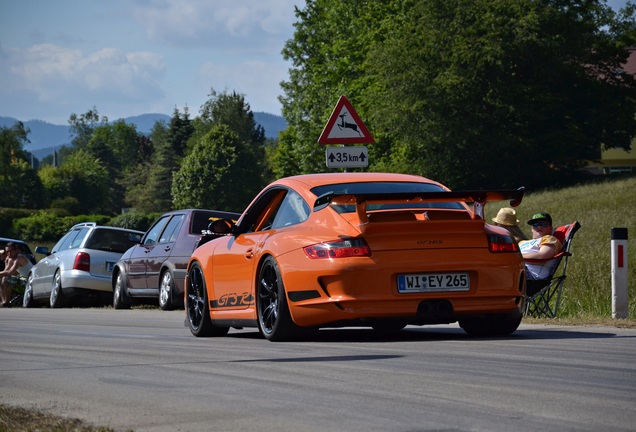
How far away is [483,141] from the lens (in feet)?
231

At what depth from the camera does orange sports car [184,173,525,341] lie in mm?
10109

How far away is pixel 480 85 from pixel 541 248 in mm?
56823

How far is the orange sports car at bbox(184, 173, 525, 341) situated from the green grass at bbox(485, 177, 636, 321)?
2951mm

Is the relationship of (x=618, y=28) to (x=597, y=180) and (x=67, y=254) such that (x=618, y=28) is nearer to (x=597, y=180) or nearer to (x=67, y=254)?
(x=597, y=180)

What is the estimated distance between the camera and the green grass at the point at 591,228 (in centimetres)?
1602

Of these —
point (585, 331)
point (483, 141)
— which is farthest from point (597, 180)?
point (585, 331)

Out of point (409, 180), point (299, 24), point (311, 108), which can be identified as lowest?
point (409, 180)

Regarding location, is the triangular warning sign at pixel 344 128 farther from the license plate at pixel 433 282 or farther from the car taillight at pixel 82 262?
the license plate at pixel 433 282

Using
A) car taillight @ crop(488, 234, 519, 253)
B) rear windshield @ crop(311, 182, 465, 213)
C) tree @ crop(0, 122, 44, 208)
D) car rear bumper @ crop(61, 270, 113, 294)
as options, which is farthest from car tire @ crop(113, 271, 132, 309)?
tree @ crop(0, 122, 44, 208)

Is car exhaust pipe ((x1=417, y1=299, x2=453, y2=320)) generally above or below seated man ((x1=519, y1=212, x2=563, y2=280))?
below

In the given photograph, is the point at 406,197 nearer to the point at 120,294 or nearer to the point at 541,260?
the point at 541,260

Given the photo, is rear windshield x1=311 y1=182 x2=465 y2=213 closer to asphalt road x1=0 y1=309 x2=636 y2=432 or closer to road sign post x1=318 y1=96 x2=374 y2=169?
asphalt road x1=0 y1=309 x2=636 y2=432

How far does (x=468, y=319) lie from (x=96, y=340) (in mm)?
3517

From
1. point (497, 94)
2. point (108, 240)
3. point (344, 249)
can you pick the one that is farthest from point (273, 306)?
point (497, 94)
